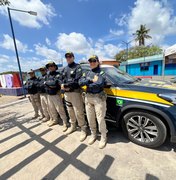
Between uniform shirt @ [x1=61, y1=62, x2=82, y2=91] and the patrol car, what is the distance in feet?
2.28

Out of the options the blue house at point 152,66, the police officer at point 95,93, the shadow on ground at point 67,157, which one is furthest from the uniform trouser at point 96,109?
the blue house at point 152,66

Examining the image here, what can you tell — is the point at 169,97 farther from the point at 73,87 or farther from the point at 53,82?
the point at 53,82

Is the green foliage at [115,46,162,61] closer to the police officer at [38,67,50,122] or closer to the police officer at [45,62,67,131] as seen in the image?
the police officer at [38,67,50,122]

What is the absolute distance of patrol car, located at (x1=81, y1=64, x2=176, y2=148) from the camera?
88.0 inches

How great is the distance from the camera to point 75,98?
9.87ft

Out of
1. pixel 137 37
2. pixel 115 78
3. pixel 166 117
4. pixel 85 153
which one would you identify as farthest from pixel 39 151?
pixel 137 37

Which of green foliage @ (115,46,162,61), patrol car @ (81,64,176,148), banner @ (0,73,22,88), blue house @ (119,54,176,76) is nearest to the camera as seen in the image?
patrol car @ (81,64,176,148)

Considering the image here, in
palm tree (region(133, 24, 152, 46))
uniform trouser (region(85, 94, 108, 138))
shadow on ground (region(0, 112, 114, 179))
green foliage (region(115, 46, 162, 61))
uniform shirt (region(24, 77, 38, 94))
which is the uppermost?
palm tree (region(133, 24, 152, 46))

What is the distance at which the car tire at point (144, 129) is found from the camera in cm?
238

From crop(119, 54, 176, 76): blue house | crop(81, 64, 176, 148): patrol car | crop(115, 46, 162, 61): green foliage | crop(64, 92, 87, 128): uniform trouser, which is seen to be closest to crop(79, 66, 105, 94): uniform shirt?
crop(81, 64, 176, 148): patrol car

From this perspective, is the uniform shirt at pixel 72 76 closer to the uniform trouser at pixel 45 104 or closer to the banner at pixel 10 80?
the uniform trouser at pixel 45 104

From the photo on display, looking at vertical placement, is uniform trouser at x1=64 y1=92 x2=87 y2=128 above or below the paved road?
above

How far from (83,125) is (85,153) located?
2.40ft

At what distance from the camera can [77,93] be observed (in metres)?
3.01
